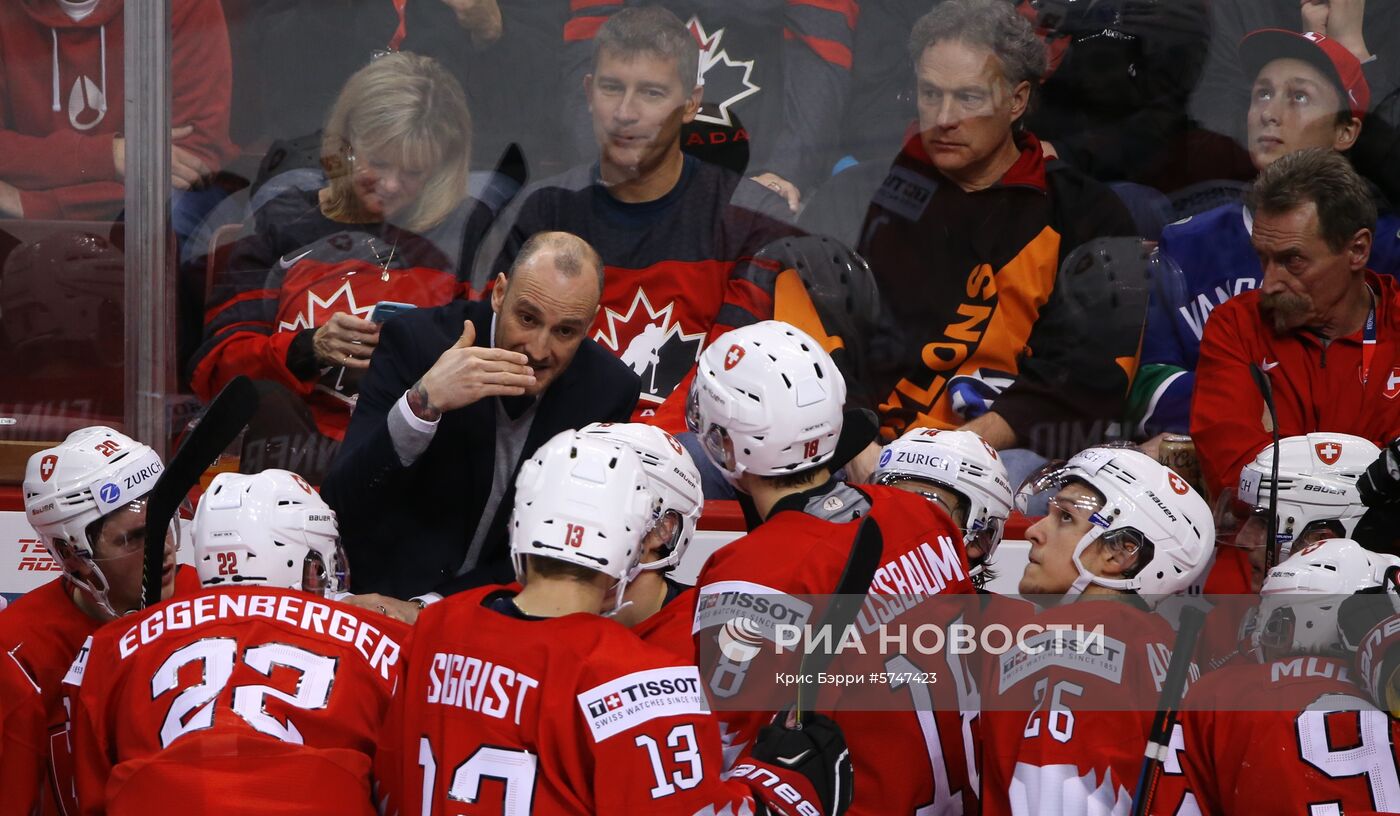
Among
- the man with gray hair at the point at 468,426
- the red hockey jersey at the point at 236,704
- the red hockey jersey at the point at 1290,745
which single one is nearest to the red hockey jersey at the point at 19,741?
the red hockey jersey at the point at 236,704

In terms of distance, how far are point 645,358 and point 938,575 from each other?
1529 mm

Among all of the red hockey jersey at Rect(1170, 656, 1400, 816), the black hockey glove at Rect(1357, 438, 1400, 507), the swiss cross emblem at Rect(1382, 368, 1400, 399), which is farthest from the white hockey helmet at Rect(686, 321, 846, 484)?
the swiss cross emblem at Rect(1382, 368, 1400, 399)

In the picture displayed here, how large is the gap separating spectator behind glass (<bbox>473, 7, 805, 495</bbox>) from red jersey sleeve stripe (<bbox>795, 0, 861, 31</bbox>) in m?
0.34

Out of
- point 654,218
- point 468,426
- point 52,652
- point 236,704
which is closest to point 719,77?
point 654,218

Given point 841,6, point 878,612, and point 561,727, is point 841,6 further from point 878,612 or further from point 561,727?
point 561,727

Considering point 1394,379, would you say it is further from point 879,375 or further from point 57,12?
point 57,12

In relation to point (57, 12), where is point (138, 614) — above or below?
below

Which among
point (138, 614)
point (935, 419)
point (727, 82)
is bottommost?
point (138, 614)

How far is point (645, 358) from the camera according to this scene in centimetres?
402

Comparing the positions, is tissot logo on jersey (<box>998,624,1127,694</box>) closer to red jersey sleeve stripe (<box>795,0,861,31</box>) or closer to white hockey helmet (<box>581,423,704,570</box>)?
white hockey helmet (<box>581,423,704,570</box>)

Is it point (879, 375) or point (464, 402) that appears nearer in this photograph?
point (464, 402)

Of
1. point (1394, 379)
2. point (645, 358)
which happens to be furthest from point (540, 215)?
point (1394, 379)

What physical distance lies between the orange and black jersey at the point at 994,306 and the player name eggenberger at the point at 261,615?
6.23 ft

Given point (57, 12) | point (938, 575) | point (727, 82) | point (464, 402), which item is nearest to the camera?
point (938, 575)
